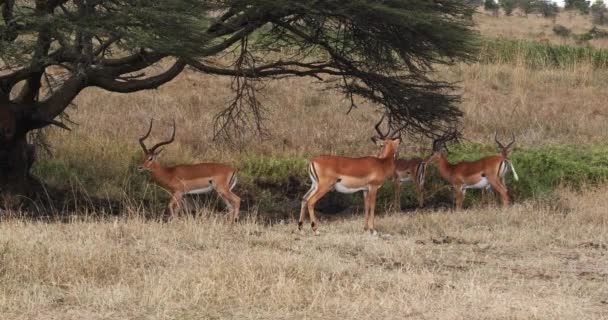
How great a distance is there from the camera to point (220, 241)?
388 inches

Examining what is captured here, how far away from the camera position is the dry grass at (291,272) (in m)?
7.18

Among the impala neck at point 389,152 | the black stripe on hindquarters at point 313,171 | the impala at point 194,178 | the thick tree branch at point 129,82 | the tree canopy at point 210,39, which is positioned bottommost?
the impala at point 194,178

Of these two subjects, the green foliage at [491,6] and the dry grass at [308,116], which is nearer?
the dry grass at [308,116]

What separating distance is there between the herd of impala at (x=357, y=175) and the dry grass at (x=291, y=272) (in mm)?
651

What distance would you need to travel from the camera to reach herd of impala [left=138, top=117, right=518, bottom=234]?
11750mm

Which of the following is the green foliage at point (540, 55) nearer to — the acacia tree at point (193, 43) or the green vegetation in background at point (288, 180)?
the green vegetation in background at point (288, 180)

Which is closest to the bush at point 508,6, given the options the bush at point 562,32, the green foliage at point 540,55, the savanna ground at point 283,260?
the bush at point 562,32

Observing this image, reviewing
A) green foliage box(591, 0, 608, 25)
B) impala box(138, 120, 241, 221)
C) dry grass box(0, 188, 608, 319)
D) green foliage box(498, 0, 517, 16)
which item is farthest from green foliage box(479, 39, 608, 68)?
green foliage box(498, 0, 517, 16)

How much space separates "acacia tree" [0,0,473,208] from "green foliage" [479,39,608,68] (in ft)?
52.0

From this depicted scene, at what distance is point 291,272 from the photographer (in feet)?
26.7

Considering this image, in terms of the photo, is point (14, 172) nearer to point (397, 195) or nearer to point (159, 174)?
point (159, 174)

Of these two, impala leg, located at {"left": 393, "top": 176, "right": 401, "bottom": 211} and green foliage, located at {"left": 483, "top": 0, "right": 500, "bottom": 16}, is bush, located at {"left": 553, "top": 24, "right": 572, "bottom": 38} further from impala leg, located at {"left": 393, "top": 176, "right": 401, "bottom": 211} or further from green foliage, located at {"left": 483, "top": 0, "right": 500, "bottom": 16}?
impala leg, located at {"left": 393, "top": 176, "right": 401, "bottom": 211}

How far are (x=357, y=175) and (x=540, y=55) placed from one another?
2098cm

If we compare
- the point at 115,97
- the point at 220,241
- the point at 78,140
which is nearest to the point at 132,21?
the point at 220,241
